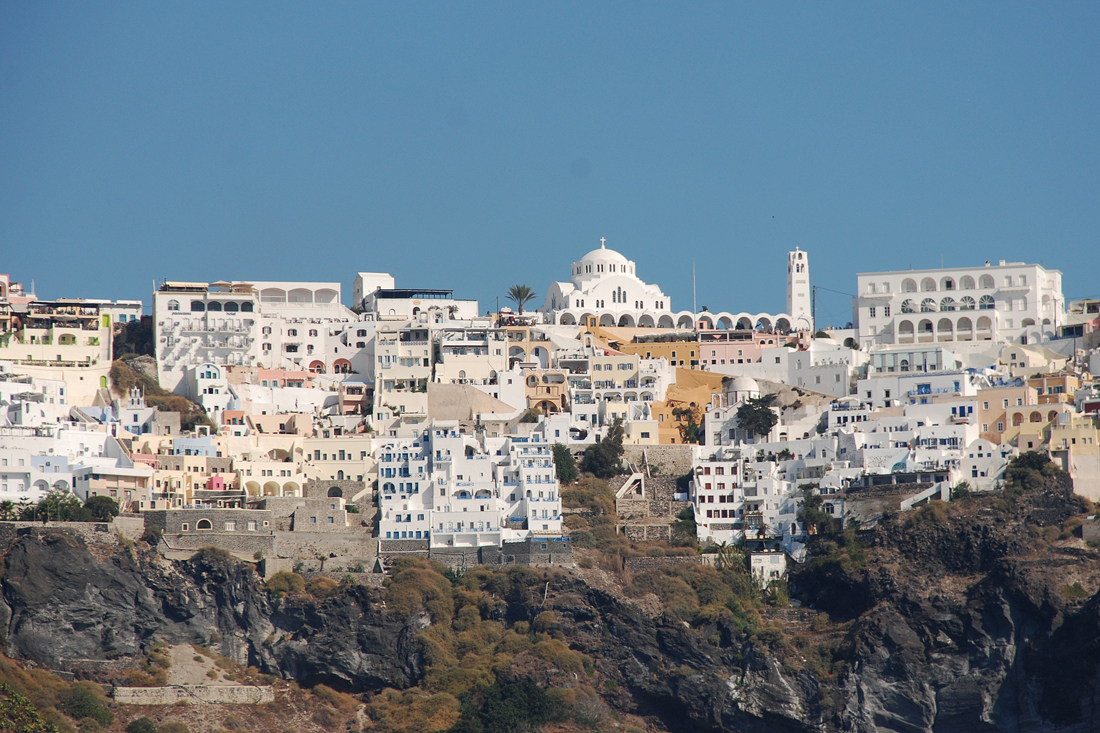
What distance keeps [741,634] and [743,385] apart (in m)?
21.5

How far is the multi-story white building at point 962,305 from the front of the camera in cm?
11012

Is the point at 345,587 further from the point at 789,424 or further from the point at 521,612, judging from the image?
the point at 789,424

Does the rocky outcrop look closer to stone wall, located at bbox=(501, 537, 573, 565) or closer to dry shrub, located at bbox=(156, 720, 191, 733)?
dry shrub, located at bbox=(156, 720, 191, 733)

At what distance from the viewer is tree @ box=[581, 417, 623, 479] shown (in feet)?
307

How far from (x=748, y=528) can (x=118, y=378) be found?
33340 mm

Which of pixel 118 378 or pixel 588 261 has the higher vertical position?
pixel 588 261

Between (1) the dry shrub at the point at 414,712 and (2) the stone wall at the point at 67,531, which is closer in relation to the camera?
(1) the dry shrub at the point at 414,712

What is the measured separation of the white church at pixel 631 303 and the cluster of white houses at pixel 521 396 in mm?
175

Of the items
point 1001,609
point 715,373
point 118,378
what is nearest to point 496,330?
point 715,373

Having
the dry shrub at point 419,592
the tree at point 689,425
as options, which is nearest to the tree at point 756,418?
the tree at point 689,425

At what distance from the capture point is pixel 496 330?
347 feet

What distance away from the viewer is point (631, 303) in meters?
122

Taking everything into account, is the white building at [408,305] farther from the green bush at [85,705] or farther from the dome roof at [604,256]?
the green bush at [85,705]

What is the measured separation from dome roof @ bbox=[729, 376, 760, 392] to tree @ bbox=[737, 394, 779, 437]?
5.17 m
